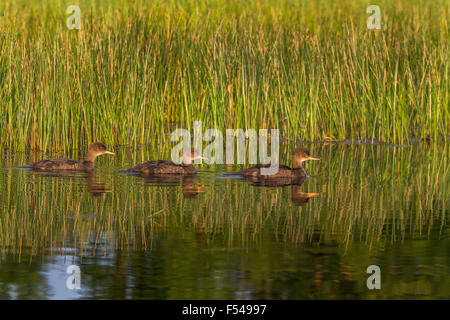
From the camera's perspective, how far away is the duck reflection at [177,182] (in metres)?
13.8

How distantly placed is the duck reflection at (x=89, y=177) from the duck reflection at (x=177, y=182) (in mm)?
717

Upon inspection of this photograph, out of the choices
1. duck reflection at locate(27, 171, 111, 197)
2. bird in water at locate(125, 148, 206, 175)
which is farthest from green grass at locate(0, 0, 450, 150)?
bird in water at locate(125, 148, 206, 175)

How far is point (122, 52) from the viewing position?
723 inches

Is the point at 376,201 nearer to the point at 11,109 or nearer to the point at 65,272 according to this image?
the point at 65,272

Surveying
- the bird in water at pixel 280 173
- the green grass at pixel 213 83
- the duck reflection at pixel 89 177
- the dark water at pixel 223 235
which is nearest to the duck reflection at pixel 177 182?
the dark water at pixel 223 235

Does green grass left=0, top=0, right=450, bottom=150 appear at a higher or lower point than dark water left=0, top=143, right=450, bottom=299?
higher

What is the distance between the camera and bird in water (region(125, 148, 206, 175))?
50.0 feet

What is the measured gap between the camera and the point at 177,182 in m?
14.8

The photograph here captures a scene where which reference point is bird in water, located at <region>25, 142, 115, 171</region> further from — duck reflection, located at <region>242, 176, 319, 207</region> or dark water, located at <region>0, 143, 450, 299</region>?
duck reflection, located at <region>242, 176, 319, 207</region>

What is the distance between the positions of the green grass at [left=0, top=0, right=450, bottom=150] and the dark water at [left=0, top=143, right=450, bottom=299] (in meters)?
1.98

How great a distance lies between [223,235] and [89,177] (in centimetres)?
505

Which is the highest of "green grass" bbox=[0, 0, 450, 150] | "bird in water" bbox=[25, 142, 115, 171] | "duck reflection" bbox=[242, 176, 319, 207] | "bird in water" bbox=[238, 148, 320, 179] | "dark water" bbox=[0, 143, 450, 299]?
"green grass" bbox=[0, 0, 450, 150]

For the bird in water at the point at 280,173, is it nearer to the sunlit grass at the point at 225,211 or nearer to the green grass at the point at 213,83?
the sunlit grass at the point at 225,211

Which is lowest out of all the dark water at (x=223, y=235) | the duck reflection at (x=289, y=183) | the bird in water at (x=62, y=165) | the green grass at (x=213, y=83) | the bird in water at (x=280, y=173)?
the dark water at (x=223, y=235)
